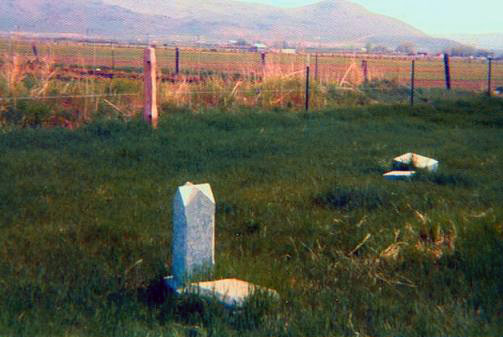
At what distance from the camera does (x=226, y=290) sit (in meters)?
4.82

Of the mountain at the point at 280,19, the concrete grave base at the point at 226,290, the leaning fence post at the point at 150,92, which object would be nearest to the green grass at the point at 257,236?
the concrete grave base at the point at 226,290

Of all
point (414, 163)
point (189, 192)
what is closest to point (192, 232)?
point (189, 192)

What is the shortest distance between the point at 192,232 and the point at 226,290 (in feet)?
1.79

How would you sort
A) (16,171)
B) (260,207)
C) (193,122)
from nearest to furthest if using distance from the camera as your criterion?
(260,207) < (16,171) < (193,122)

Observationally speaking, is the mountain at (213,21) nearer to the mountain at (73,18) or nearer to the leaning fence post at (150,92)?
the mountain at (73,18)

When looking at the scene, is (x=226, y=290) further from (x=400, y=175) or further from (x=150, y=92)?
(x=150, y=92)

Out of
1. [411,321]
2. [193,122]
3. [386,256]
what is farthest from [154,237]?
[193,122]

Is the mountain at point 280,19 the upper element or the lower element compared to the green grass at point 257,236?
upper

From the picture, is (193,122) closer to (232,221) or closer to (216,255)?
(232,221)

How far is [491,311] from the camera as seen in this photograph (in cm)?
480

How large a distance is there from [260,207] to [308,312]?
3.16 m

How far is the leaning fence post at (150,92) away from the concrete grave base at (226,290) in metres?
8.83

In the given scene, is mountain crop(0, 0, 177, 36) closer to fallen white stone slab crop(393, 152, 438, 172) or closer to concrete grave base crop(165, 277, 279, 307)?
fallen white stone slab crop(393, 152, 438, 172)

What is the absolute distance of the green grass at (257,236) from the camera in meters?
4.60
